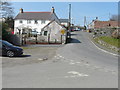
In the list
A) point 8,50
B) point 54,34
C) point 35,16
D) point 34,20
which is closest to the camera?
point 8,50

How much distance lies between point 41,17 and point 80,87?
56.2 meters

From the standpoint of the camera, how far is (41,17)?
61531mm

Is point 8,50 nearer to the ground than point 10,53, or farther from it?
farther from it

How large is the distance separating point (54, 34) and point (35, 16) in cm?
2823

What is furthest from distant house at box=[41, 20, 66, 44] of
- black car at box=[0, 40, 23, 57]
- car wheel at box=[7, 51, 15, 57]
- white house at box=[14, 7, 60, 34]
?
white house at box=[14, 7, 60, 34]

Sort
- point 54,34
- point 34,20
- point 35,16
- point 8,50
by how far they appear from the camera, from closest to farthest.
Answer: point 8,50 < point 54,34 < point 34,20 < point 35,16

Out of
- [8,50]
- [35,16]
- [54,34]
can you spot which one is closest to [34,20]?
[35,16]

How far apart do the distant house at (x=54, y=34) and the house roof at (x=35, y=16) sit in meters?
24.5

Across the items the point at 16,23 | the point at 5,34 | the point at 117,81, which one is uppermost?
the point at 16,23

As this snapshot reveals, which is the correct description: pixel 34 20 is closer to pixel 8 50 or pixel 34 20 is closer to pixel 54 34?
pixel 54 34

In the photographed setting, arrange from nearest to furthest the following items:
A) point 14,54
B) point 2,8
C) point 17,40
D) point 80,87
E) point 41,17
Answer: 1. point 80,87
2. point 14,54
3. point 17,40
4. point 2,8
5. point 41,17

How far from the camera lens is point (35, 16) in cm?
6209

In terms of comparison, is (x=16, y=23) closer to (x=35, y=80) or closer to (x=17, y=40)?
(x=17, y=40)

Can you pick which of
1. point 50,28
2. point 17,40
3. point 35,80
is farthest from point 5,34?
point 35,80
